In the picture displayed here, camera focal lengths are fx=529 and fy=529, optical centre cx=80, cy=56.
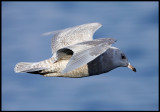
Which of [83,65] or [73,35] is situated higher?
[73,35]

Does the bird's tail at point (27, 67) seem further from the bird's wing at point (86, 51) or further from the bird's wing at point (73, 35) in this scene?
the bird's wing at point (86, 51)

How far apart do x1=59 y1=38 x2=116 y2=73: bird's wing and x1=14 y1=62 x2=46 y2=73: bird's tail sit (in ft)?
3.40

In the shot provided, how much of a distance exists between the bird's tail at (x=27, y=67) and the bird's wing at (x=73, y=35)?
779mm

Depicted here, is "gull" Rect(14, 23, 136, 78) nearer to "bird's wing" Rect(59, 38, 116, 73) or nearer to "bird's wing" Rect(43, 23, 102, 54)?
"bird's wing" Rect(59, 38, 116, 73)

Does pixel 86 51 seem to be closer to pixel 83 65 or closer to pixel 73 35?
pixel 83 65

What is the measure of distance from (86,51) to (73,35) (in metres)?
2.16

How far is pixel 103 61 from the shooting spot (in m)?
9.37

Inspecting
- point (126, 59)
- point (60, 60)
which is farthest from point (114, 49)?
point (60, 60)

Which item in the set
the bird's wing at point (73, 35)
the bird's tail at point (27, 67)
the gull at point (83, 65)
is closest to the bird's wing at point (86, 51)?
the gull at point (83, 65)

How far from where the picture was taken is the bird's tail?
9445 millimetres

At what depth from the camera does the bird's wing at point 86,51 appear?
26.4ft

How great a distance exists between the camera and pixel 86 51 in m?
8.41

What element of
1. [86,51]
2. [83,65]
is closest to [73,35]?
[83,65]

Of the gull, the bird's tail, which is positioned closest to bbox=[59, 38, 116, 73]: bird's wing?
the gull
